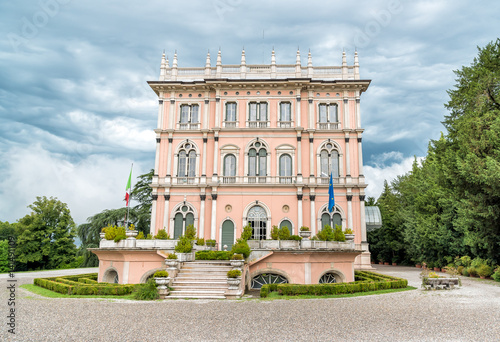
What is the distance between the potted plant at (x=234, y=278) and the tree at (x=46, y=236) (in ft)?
94.1

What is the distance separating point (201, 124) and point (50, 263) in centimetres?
2250

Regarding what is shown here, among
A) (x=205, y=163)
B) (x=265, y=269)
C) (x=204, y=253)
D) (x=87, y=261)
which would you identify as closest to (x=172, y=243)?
(x=204, y=253)

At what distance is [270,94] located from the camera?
103ft

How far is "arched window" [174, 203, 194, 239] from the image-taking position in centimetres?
2997

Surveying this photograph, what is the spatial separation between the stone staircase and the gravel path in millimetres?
1045

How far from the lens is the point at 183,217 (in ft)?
98.8

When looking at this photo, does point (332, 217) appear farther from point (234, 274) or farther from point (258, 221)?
point (234, 274)

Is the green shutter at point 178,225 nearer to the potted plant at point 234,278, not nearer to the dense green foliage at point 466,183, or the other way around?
the potted plant at point 234,278

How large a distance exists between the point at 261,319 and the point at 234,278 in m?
4.76

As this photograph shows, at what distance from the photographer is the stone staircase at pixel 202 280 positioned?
14.8 metres

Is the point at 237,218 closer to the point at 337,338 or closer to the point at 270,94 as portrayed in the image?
the point at 270,94

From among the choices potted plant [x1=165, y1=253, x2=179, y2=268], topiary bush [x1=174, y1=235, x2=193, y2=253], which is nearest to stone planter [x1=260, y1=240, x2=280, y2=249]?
topiary bush [x1=174, y1=235, x2=193, y2=253]

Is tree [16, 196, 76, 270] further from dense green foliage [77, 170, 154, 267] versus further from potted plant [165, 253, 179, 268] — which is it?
potted plant [165, 253, 179, 268]

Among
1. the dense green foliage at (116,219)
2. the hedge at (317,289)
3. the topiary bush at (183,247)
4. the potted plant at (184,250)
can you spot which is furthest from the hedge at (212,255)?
the dense green foliage at (116,219)
